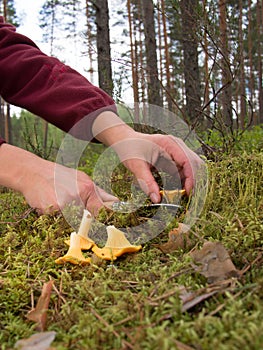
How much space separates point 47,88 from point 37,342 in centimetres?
145

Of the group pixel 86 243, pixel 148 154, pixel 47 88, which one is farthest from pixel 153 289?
pixel 47 88

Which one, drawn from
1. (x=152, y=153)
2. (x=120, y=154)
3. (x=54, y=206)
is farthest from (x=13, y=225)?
(x=152, y=153)

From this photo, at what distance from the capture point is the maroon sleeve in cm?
184

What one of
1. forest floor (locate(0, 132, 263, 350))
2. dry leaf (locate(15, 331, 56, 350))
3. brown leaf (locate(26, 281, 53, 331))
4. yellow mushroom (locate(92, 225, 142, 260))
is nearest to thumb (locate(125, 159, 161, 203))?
forest floor (locate(0, 132, 263, 350))

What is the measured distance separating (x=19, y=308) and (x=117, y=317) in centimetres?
37

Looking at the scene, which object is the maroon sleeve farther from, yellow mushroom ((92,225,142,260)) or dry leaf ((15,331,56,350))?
dry leaf ((15,331,56,350))

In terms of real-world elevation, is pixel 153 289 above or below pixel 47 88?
below

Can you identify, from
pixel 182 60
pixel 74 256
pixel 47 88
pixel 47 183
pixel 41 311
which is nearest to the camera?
pixel 41 311

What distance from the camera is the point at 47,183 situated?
5.18ft

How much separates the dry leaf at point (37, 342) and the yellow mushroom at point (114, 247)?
42cm

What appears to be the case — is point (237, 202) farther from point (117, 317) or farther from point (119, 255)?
point (117, 317)

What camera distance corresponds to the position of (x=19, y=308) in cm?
108

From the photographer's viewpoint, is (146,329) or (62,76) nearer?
(146,329)

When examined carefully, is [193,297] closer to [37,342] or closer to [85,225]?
[37,342]
